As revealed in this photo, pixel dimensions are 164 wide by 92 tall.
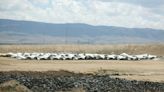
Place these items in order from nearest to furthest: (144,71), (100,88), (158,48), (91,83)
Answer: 1. (100,88)
2. (91,83)
3. (144,71)
4. (158,48)

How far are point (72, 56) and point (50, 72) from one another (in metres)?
21.1

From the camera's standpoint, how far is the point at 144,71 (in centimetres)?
4353

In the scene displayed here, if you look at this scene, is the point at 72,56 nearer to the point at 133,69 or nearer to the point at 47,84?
the point at 133,69

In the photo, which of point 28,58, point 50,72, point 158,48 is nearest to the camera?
point 50,72

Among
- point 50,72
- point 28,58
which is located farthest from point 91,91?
point 28,58

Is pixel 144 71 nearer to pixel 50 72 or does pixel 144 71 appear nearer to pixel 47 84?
pixel 50 72

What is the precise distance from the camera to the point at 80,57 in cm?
5991

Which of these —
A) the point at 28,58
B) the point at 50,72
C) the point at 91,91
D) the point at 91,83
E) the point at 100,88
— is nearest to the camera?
the point at 91,91

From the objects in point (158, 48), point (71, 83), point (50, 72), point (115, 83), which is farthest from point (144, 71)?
point (158, 48)

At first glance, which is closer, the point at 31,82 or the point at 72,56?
Result: the point at 31,82

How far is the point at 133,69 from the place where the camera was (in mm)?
45062

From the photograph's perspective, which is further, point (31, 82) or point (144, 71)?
point (144, 71)

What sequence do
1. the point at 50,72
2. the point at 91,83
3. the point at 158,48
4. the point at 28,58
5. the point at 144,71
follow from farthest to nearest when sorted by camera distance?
the point at 158,48, the point at 28,58, the point at 144,71, the point at 50,72, the point at 91,83

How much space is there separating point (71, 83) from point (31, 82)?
2.49 metres
